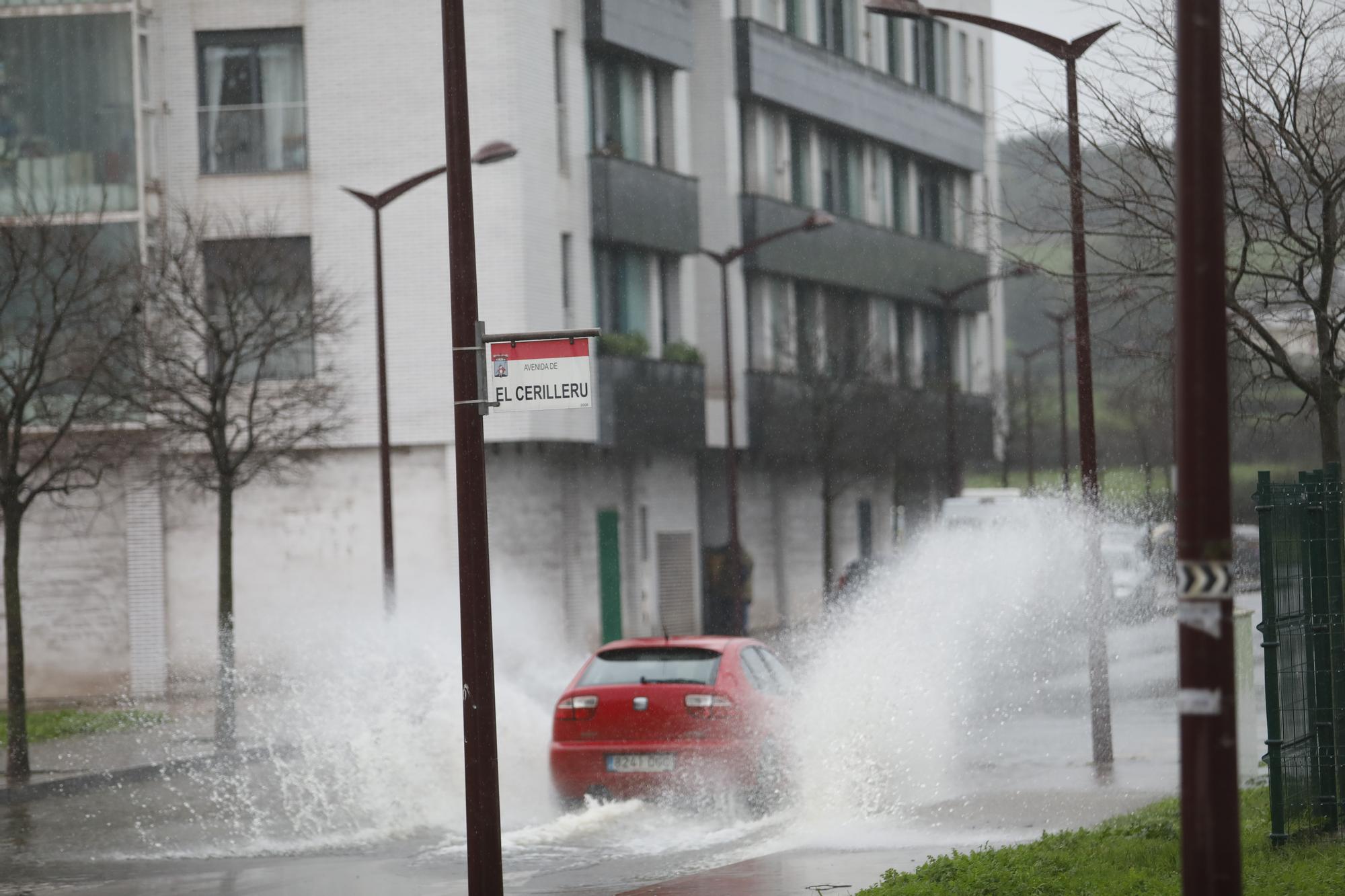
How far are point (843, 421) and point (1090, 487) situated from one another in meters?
25.4

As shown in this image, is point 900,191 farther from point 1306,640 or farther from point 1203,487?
point 1203,487

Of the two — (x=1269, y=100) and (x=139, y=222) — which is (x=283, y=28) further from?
(x=1269, y=100)

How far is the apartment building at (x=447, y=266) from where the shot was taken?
32.1m

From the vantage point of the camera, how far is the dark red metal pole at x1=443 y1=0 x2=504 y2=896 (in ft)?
32.9

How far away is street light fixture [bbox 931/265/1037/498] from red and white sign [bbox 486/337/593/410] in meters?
33.8

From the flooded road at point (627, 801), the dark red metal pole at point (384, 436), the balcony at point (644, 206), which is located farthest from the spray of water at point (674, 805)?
the balcony at point (644, 206)

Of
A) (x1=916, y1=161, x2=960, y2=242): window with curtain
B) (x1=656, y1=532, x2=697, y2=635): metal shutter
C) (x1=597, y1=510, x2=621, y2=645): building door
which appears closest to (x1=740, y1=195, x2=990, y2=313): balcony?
(x1=916, y1=161, x2=960, y2=242): window with curtain

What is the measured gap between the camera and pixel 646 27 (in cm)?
3831

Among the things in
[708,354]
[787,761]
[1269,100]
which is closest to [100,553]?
[708,354]

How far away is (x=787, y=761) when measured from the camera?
15.4 meters

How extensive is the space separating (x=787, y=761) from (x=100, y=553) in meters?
19.7

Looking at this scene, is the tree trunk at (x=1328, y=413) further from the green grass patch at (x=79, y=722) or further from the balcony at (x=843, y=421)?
the balcony at (x=843, y=421)

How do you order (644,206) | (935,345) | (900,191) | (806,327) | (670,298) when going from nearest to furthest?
(644,206) < (670,298) < (806,327) < (900,191) < (935,345)

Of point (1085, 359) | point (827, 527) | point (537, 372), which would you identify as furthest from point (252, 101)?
point (537, 372)
